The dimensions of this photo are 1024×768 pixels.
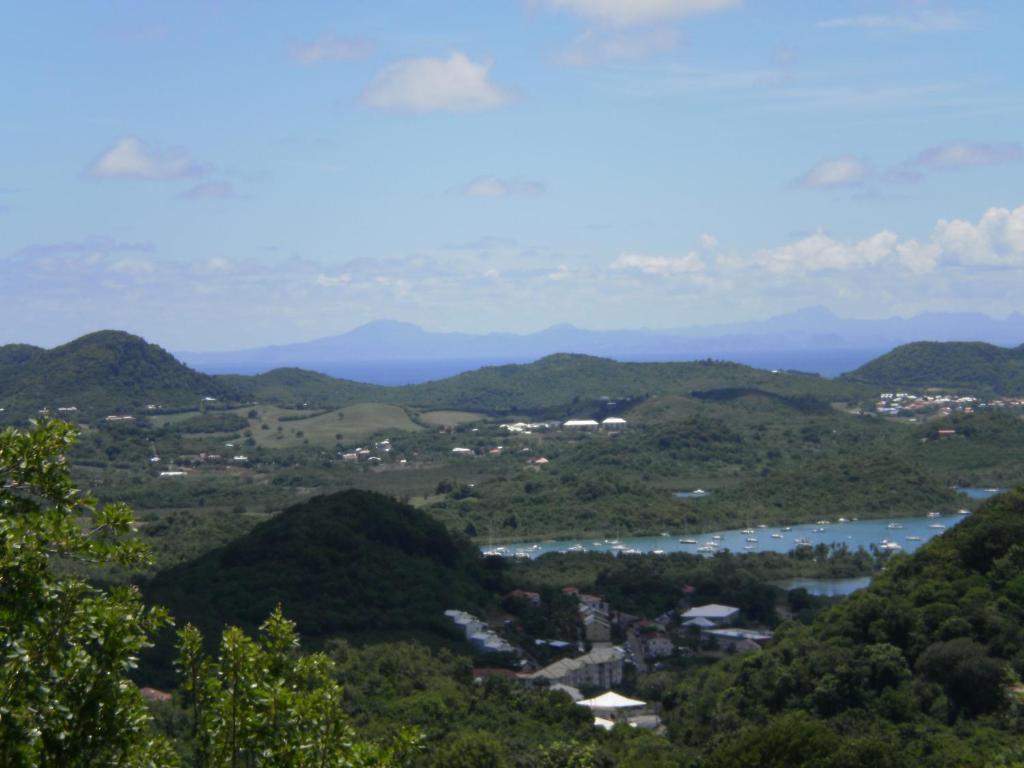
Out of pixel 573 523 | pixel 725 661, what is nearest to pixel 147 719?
pixel 725 661

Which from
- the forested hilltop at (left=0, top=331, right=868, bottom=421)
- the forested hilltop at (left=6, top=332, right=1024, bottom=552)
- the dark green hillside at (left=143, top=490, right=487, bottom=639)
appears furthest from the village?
the forested hilltop at (left=0, top=331, right=868, bottom=421)

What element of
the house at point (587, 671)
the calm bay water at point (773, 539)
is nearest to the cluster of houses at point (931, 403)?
the calm bay water at point (773, 539)

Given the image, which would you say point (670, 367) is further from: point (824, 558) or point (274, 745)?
point (274, 745)

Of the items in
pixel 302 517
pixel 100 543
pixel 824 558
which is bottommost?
pixel 824 558

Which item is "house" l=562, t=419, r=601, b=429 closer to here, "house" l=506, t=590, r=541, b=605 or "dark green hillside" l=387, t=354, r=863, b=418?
"dark green hillside" l=387, t=354, r=863, b=418

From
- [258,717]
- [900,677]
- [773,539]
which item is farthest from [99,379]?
[258,717]

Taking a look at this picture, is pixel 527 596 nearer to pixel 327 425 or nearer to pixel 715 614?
pixel 715 614
